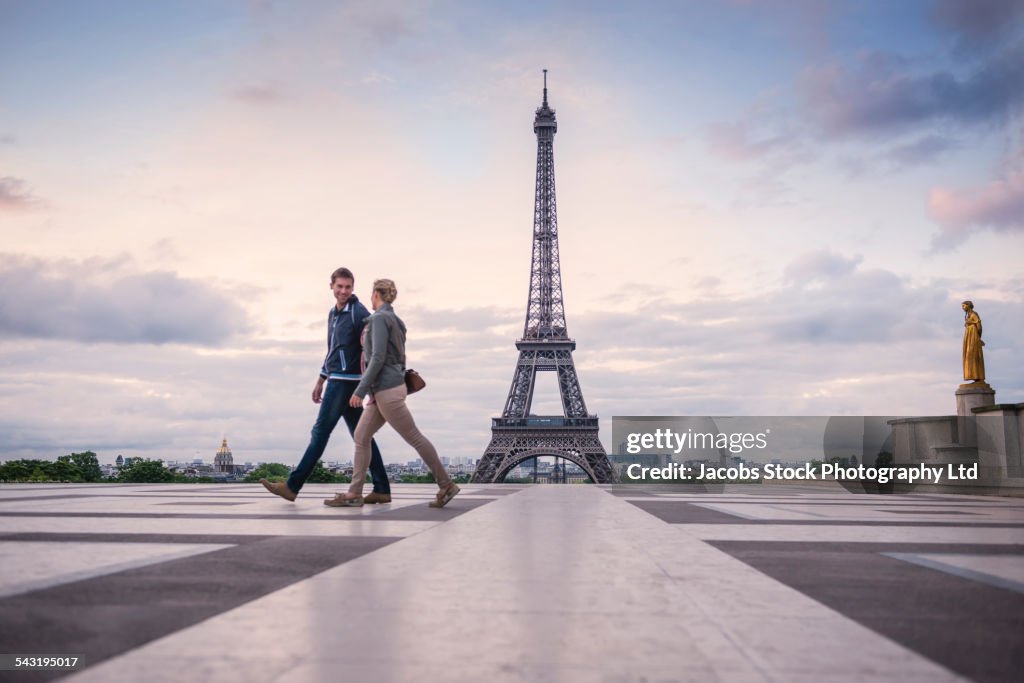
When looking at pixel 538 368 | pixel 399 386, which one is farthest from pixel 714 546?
pixel 538 368

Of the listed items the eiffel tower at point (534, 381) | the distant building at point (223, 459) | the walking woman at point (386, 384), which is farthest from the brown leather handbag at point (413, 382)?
the distant building at point (223, 459)

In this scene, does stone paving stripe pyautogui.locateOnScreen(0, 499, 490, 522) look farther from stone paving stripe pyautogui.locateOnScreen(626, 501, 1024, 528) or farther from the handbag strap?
the handbag strap

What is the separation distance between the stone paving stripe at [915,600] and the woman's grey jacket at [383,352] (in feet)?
12.2

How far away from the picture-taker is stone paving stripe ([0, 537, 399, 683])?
214 centimetres

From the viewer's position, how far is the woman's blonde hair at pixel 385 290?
7508mm

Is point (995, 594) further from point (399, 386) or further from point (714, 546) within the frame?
point (399, 386)

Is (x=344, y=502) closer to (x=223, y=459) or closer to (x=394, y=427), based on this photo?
(x=394, y=427)

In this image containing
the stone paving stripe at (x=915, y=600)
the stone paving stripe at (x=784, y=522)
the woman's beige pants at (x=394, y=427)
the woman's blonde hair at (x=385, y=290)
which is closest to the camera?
the stone paving stripe at (x=915, y=600)

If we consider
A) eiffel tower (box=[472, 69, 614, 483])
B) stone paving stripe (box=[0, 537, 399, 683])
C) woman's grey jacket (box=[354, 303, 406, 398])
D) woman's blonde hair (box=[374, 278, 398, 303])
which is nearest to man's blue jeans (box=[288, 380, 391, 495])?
woman's grey jacket (box=[354, 303, 406, 398])

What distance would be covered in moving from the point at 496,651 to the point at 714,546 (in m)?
2.74

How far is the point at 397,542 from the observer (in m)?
4.52

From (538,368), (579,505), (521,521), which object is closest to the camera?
(521,521)

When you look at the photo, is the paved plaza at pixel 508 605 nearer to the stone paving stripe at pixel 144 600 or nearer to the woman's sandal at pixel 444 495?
the stone paving stripe at pixel 144 600

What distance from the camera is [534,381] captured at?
53.5 metres
